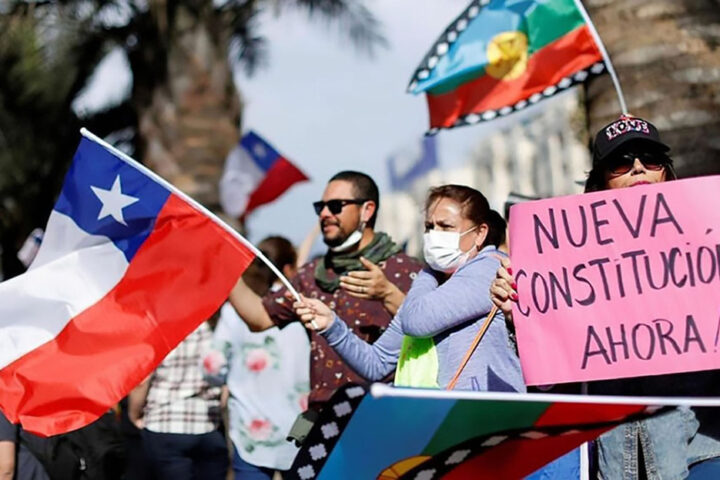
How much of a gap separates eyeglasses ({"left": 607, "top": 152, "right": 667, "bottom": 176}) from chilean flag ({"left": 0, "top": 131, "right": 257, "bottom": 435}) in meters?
1.67

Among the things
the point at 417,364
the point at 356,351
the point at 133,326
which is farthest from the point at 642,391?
the point at 133,326

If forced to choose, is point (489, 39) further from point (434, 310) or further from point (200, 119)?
point (200, 119)

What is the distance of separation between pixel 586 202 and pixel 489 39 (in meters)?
3.70

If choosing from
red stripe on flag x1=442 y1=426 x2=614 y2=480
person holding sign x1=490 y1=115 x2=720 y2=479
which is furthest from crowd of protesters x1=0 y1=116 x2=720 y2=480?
red stripe on flag x1=442 y1=426 x2=614 y2=480

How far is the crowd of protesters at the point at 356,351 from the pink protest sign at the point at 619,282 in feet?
0.46

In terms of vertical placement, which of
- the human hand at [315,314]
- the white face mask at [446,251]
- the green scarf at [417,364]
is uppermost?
the white face mask at [446,251]

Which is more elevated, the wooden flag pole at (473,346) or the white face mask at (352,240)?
the white face mask at (352,240)

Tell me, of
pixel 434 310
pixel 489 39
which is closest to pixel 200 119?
pixel 489 39

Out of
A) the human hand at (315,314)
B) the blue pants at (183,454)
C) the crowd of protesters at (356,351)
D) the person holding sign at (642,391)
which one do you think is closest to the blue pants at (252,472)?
the crowd of protesters at (356,351)

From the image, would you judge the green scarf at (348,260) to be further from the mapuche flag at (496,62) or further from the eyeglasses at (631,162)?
the mapuche flag at (496,62)

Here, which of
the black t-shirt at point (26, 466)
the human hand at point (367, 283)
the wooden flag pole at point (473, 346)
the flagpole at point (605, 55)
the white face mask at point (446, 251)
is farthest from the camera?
the flagpole at point (605, 55)

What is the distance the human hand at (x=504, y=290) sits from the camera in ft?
13.6

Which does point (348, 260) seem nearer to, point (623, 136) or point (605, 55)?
point (623, 136)

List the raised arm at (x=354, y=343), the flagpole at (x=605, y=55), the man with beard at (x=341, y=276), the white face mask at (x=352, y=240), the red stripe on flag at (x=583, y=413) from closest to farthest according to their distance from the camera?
the red stripe on flag at (x=583, y=413) → the raised arm at (x=354, y=343) → the man with beard at (x=341, y=276) → the white face mask at (x=352, y=240) → the flagpole at (x=605, y=55)
